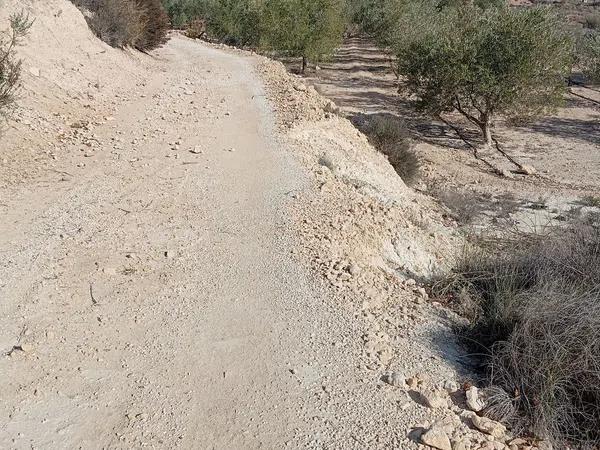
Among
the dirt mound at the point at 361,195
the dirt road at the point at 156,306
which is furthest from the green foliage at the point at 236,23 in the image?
the dirt road at the point at 156,306

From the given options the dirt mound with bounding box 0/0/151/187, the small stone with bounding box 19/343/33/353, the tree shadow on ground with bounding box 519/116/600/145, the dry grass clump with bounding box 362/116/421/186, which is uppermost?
the dirt mound with bounding box 0/0/151/187

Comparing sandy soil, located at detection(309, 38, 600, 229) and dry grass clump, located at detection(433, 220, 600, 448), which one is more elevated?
dry grass clump, located at detection(433, 220, 600, 448)

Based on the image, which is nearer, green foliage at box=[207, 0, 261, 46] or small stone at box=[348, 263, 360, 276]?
small stone at box=[348, 263, 360, 276]

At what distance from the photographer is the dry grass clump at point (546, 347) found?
4.07m

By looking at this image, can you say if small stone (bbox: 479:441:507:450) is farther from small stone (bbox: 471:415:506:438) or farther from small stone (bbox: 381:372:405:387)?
small stone (bbox: 381:372:405:387)

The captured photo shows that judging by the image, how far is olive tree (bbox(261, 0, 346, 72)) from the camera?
26.0 m

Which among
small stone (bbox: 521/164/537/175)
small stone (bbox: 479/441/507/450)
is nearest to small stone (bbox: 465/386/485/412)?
small stone (bbox: 479/441/507/450)

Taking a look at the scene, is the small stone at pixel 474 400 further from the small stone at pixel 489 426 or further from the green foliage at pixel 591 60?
the green foliage at pixel 591 60

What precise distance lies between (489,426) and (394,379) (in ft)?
2.37

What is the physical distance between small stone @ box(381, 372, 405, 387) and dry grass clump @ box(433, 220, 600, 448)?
0.64 m

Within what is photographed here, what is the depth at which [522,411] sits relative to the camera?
4121 millimetres

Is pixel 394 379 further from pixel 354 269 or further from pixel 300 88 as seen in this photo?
pixel 300 88

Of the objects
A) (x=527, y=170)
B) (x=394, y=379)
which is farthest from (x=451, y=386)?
(x=527, y=170)

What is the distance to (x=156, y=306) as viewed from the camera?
5.01 metres
